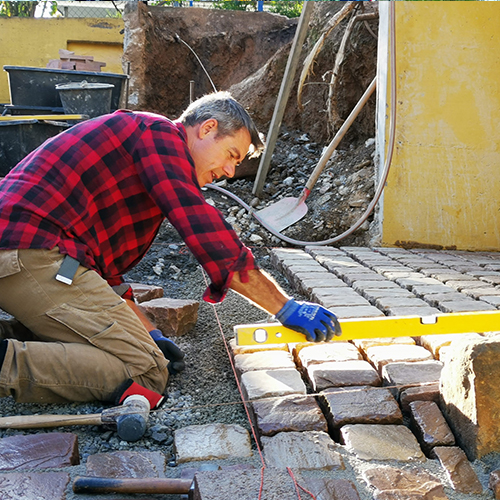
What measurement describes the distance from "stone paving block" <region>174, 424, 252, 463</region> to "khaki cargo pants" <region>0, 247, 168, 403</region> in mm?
457

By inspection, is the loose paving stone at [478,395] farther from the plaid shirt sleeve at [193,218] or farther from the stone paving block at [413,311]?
the stone paving block at [413,311]

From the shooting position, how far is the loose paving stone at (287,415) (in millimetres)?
2088

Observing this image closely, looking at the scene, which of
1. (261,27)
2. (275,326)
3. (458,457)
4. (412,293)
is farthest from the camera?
(261,27)

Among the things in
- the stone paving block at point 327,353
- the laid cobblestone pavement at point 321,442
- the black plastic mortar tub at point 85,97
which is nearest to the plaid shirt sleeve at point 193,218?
the laid cobblestone pavement at point 321,442

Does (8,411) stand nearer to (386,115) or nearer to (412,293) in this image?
(412,293)

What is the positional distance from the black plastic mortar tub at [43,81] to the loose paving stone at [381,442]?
564 centimetres

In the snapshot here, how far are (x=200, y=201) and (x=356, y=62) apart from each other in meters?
5.46

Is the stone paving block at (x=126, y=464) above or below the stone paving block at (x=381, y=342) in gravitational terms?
below

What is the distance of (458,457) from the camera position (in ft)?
6.38

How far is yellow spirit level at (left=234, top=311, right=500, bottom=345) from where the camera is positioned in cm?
206

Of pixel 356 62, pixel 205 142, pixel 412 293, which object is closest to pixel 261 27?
pixel 356 62

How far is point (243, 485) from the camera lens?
1.66 m

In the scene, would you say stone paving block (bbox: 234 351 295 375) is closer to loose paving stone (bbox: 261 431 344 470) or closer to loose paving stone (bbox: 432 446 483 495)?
loose paving stone (bbox: 261 431 344 470)

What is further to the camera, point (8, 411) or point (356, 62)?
point (356, 62)
